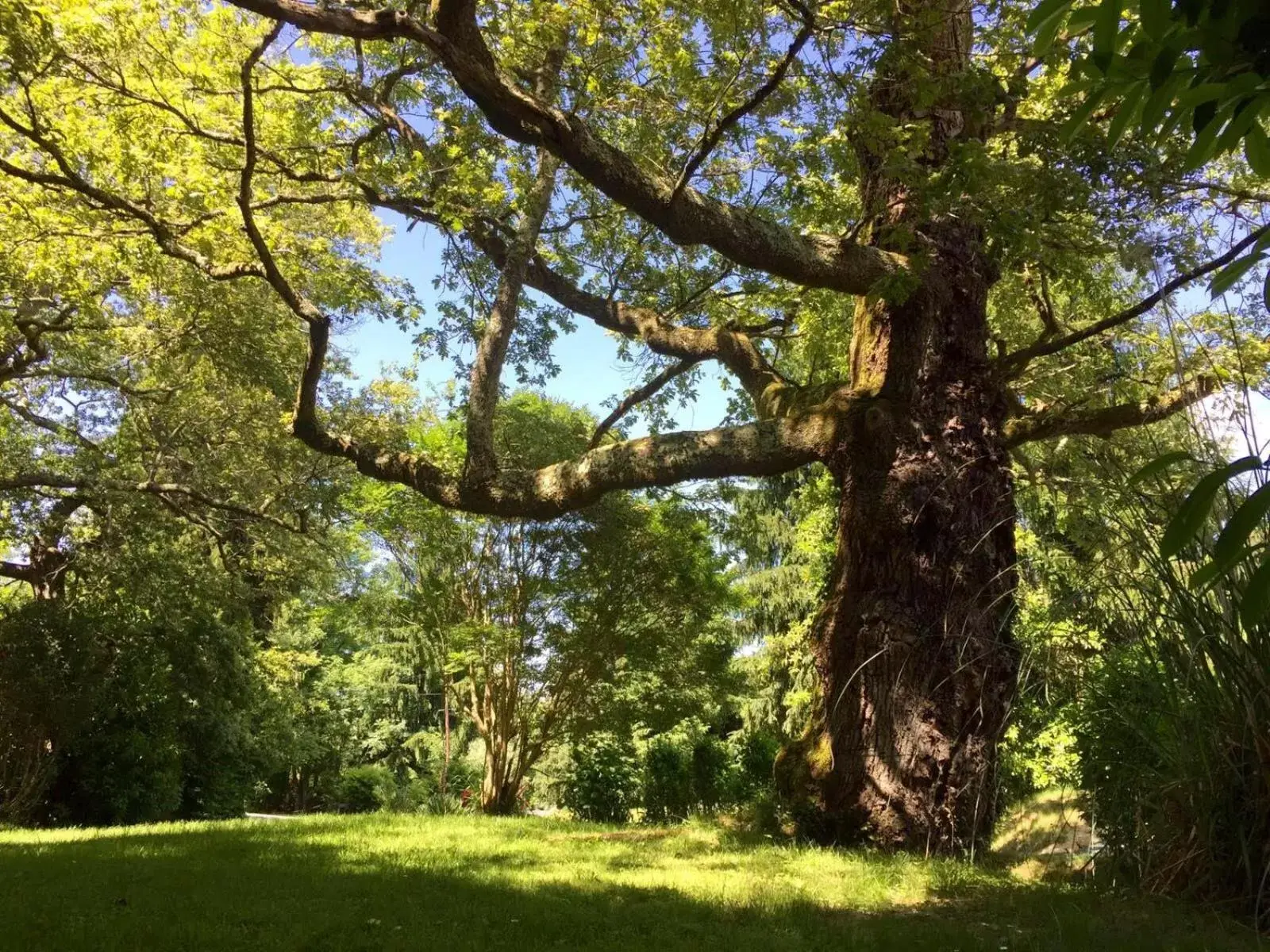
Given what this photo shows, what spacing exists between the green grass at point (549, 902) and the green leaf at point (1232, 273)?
2.36 metres

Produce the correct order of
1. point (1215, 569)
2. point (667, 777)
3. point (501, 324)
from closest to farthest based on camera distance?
point (1215, 569) → point (501, 324) → point (667, 777)

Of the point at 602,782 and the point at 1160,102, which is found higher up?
the point at 1160,102

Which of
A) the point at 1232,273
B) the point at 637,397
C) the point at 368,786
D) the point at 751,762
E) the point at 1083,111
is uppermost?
the point at 637,397

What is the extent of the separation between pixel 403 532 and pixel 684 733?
18.0 ft

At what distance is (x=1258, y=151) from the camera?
3.69 ft

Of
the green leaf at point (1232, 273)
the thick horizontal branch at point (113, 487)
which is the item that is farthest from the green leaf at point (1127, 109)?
the thick horizontal branch at point (113, 487)

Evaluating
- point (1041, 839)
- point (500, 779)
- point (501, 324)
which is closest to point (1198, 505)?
point (501, 324)

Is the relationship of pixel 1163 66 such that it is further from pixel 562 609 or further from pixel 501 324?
pixel 562 609

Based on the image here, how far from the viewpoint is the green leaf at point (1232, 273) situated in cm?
92

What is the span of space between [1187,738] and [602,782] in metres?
10.6

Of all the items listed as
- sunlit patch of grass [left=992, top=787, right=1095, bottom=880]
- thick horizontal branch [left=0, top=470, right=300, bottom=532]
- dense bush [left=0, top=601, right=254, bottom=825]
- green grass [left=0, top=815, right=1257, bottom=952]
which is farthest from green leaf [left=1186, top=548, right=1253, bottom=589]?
dense bush [left=0, top=601, right=254, bottom=825]

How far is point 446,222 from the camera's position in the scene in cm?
776

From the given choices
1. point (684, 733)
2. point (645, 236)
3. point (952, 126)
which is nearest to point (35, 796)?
point (684, 733)

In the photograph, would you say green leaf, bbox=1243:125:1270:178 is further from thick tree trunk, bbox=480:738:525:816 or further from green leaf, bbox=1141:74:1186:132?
thick tree trunk, bbox=480:738:525:816
